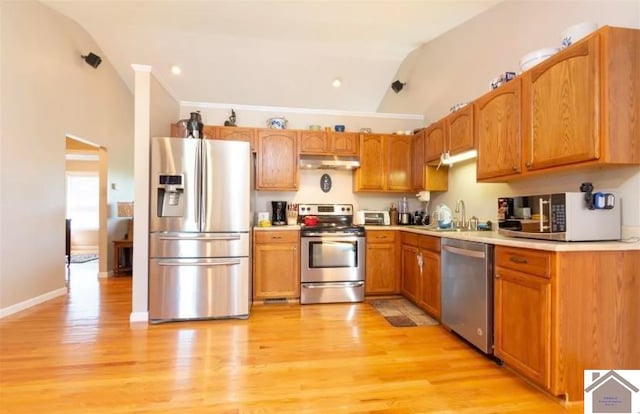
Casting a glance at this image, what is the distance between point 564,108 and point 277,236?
2818 millimetres

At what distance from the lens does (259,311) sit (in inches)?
134

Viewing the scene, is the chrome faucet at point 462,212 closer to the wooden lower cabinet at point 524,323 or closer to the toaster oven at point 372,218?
the toaster oven at point 372,218

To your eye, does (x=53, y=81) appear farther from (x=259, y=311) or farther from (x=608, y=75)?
(x=608, y=75)

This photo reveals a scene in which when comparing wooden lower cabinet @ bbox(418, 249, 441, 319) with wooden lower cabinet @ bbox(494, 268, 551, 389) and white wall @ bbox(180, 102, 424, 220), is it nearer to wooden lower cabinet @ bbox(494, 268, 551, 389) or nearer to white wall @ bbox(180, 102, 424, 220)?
wooden lower cabinet @ bbox(494, 268, 551, 389)

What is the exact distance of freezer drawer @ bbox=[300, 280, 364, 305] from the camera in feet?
11.9

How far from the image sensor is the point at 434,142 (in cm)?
366

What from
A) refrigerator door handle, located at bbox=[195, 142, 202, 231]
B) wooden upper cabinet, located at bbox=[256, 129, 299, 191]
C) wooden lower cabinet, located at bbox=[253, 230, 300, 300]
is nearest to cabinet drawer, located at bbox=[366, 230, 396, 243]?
wooden lower cabinet, located at bbox=[253, 230, 300, 300]

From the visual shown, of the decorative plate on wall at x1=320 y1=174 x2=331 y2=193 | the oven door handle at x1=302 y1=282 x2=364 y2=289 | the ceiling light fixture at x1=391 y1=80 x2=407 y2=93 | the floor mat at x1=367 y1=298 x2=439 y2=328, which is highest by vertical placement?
the ceiling light fixture at x1=391 y1=80 x2=407 y2=93

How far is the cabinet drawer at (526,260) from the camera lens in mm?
1763

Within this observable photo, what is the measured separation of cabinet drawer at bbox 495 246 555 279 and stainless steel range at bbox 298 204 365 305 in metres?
1.79

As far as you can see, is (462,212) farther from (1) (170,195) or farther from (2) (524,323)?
(1) (170,195)

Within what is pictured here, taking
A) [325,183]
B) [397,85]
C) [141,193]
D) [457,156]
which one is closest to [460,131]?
[457,156]

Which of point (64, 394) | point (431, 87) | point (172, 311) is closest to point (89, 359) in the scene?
point (64, 394)

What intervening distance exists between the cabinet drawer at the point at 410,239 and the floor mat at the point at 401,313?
28.0 inches
